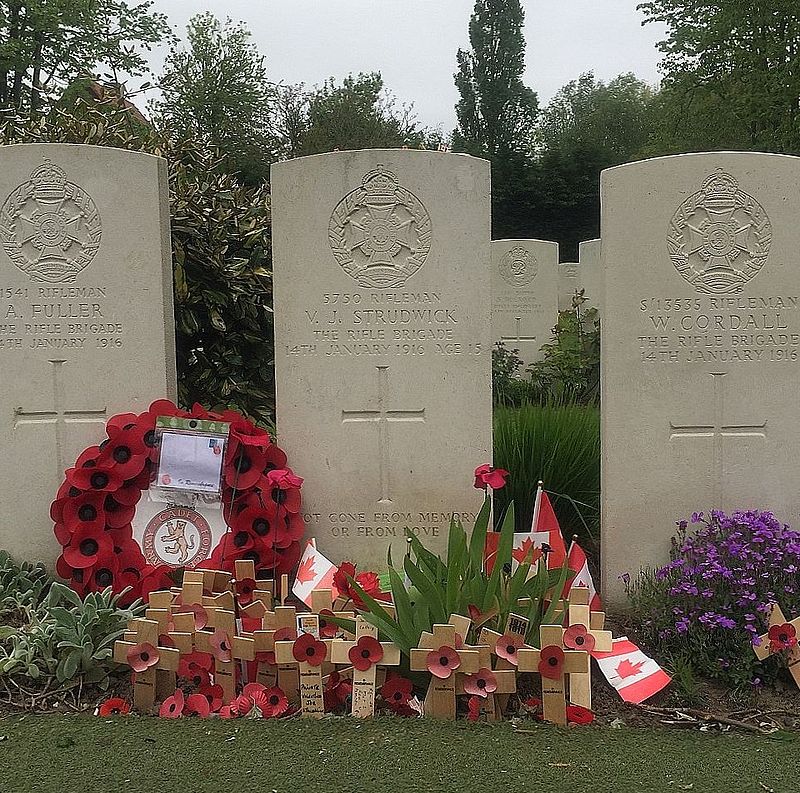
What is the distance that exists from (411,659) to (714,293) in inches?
86.4

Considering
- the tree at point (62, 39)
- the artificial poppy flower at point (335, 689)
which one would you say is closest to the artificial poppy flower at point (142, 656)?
the artificial poppy flower at point (335, 689)

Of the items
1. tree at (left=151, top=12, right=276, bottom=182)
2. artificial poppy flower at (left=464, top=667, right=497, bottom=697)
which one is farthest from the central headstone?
tree at (left=151, top=12, right=276, bottom=182)

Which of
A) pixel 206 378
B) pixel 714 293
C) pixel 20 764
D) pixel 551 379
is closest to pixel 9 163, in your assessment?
pixel 206 378

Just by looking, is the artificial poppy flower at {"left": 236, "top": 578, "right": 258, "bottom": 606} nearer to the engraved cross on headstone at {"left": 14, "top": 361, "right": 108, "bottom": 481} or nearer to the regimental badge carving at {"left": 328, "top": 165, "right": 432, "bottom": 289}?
the engraved cross on headstone at {"left": 14, "top": 361, "right": 108, "bottom": 481}

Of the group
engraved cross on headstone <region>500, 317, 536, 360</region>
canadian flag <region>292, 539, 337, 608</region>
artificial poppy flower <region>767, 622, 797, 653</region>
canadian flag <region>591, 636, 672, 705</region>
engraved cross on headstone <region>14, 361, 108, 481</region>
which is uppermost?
engraved cross on headstone <region>500, 317, 536, 360</region>

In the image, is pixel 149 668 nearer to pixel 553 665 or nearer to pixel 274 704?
pixel 274 704

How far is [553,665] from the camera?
292 centimetres

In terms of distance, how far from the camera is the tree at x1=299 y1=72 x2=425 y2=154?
25.9m

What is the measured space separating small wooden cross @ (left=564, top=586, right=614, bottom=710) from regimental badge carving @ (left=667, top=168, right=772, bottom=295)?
1.61m

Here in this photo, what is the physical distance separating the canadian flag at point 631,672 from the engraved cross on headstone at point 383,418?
1377 mm

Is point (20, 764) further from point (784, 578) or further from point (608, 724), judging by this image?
point (784, 578)

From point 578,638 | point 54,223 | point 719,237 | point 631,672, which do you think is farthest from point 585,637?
point 54,223

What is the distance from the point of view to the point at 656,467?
4.04 metres

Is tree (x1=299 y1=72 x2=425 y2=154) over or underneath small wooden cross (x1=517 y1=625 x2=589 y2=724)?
over
